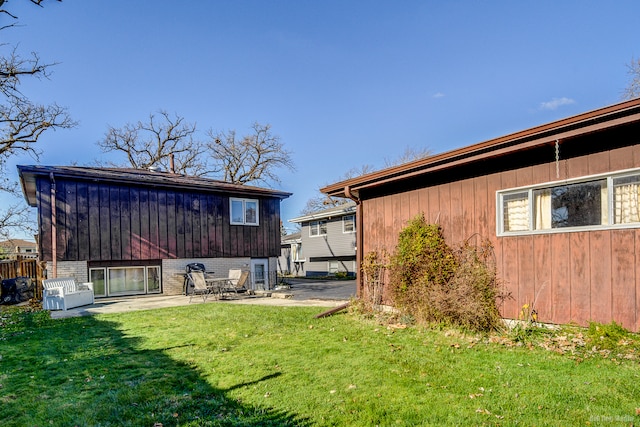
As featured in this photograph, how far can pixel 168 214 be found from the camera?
14.0 metres

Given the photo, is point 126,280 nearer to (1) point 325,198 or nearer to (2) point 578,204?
(2) point 578,204

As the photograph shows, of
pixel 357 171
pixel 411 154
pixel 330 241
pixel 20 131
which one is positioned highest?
pixel 411 154

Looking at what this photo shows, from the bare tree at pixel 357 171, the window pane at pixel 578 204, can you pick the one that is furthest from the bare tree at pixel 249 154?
the window pane at pixel 578 204

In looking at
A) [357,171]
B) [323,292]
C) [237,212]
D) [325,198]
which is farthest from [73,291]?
[357,171]

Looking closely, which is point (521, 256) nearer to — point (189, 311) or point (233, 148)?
point (189, 311)

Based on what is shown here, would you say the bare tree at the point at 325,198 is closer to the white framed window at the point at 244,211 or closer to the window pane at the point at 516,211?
the white framed window at the point at 244,211

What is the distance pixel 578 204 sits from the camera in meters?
5.20

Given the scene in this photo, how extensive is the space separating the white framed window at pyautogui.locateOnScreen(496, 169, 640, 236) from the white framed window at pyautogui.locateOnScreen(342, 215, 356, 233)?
Result: 55.3 ft

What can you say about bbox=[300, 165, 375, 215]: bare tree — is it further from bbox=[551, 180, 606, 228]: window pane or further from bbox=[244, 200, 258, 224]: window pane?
bbox=[551, 180, 606, 228]: window pane

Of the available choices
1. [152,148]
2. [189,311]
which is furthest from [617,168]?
[152,148]

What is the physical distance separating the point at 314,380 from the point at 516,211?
4.14m

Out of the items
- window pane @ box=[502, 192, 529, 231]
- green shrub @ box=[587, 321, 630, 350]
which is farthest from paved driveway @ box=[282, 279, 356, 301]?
green shrub @ box=[587, 321, 630, 350]

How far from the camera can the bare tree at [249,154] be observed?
30.6 m

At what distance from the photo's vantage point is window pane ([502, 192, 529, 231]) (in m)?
5.79
